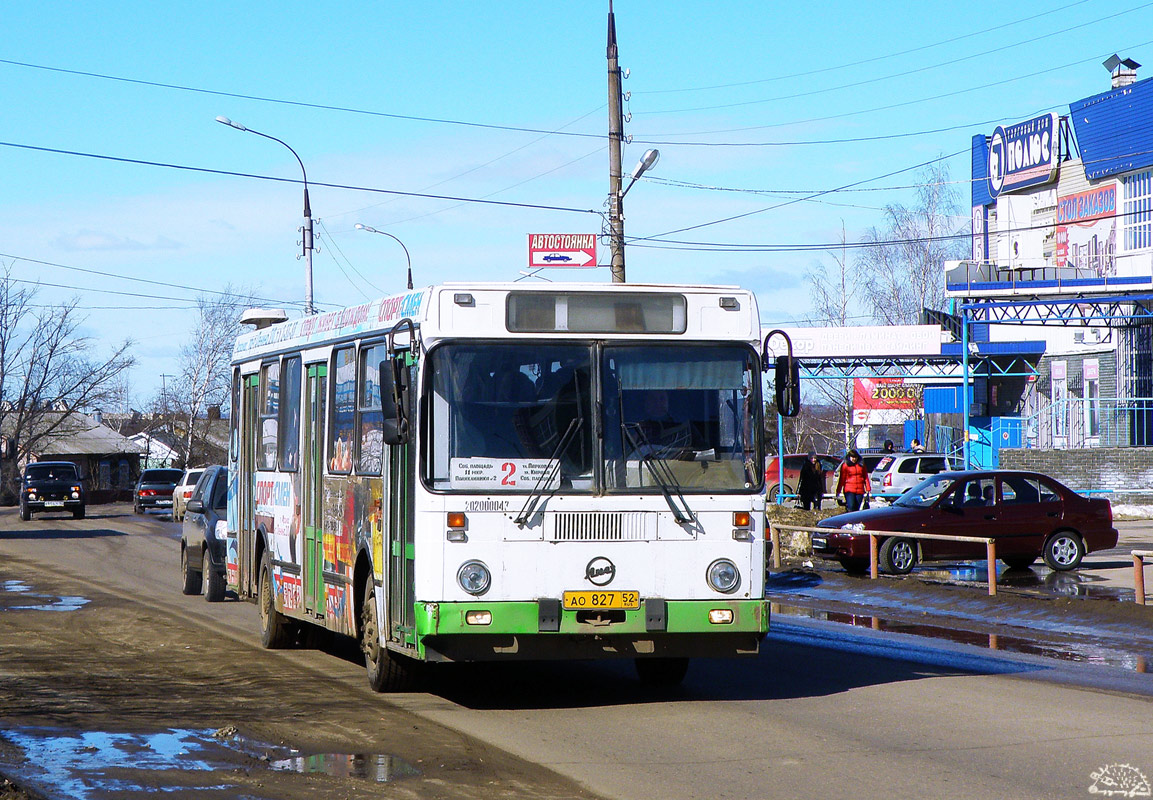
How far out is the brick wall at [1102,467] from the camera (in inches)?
1510

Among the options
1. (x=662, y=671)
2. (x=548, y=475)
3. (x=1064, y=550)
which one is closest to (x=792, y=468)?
(x=1064, y=550)

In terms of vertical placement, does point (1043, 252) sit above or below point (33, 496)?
above

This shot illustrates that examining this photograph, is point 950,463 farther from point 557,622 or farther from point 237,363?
point 557,622

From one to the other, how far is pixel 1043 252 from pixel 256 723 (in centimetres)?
4540

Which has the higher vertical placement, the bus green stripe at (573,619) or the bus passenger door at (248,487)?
the bus passenger door at (248,487)

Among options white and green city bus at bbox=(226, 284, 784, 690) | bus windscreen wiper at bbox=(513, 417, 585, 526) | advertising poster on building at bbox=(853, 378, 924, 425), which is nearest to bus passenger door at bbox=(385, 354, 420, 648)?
white and green city bus at bbox=(226, 284, 784, 690)

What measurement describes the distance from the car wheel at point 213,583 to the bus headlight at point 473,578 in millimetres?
10399

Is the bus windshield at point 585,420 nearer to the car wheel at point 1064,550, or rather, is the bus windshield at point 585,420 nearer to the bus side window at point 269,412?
the bus side window at point 269,412

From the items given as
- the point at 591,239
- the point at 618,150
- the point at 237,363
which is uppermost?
the point at 618,150

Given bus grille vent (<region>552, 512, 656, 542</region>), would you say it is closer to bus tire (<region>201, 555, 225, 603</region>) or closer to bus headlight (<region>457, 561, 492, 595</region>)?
bus headlight (<region>457, 561, 492, 595</region>)

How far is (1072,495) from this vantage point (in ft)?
70.9

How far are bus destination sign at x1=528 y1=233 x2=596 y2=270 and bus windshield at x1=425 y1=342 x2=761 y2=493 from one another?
44.6ft

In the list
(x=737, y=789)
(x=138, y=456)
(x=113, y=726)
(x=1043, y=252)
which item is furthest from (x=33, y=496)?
(x=138, y=456)

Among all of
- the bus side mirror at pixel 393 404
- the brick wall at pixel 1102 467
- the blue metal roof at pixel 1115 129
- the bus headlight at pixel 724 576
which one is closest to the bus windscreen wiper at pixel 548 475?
the bus side mirror at pixel 393 404
